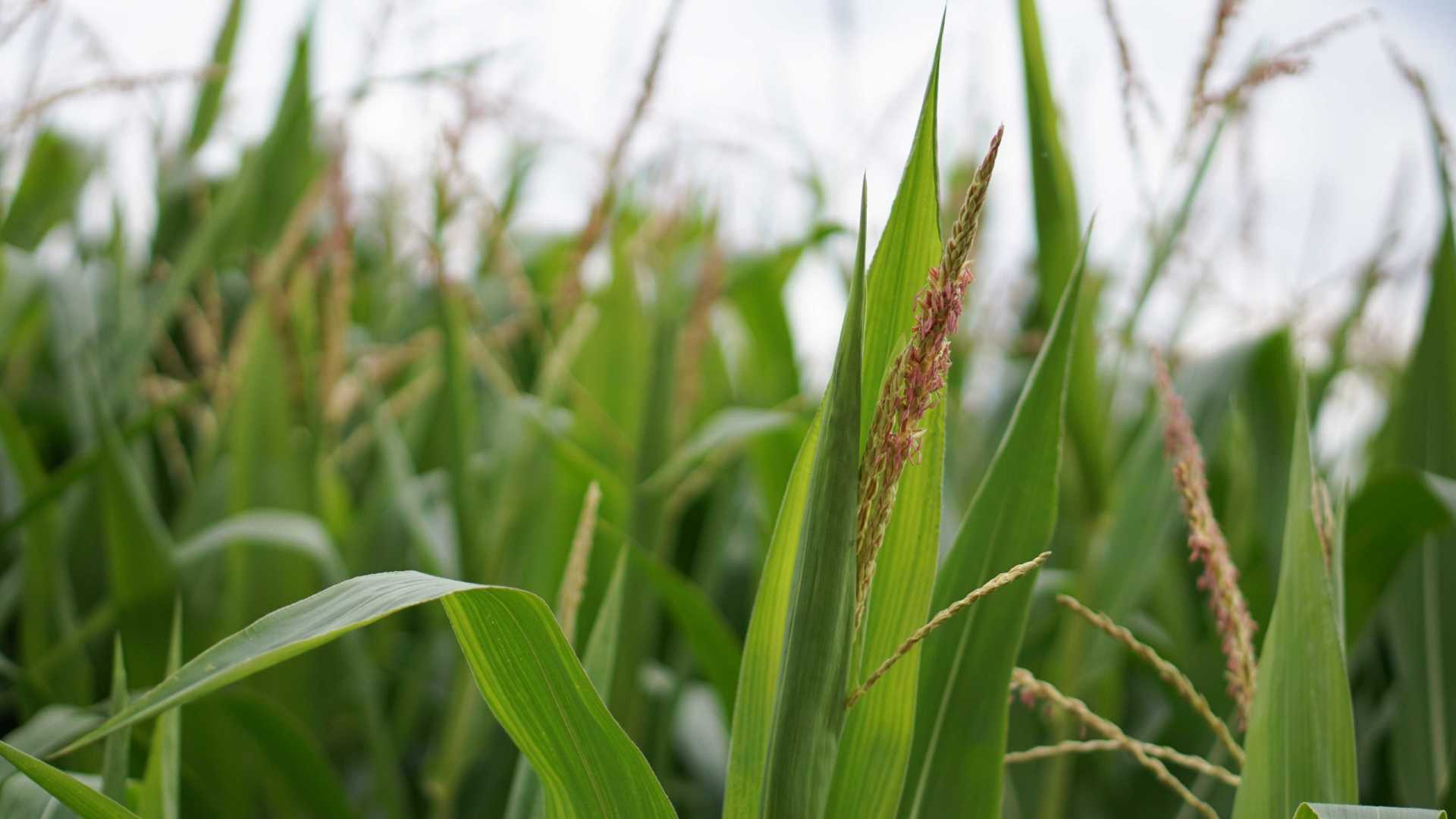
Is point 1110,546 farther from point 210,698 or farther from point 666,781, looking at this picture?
point 210,698

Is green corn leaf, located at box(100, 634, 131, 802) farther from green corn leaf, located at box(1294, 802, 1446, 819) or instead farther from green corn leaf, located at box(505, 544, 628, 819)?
green corn leaf, located at box(1294, 802, 1446, 819)

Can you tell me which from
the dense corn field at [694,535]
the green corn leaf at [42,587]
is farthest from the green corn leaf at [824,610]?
the green corn leaf at [42,587]

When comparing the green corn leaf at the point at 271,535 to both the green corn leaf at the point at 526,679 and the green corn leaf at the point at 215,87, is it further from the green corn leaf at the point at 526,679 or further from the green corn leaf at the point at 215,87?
the green corn leaf at the point at 215,87

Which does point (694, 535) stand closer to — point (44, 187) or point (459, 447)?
point (459, 447)

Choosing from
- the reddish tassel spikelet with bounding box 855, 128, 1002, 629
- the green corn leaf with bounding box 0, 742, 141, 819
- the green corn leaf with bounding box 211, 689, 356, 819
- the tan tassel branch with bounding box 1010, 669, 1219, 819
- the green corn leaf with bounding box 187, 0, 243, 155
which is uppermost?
the green corn leaf with bounding box 187, 0, 243, 155

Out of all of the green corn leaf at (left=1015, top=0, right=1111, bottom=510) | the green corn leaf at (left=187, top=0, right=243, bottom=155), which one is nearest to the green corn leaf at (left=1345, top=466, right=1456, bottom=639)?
the green corn leaf at (left=1015, top=0, right=1111, bottom=510)

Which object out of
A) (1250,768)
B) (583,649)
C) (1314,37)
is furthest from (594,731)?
(1314,37)
